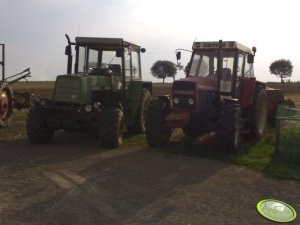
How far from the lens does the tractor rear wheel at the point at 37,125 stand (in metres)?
10.3

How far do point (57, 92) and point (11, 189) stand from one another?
4283 millimetres

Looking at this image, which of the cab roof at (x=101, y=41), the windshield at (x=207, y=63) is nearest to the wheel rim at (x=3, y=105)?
the cab roof at (x=101, y=41)

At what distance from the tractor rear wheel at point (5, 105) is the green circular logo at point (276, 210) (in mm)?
8704

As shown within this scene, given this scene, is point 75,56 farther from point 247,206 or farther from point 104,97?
point 247,206

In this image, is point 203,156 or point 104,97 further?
point 104,97

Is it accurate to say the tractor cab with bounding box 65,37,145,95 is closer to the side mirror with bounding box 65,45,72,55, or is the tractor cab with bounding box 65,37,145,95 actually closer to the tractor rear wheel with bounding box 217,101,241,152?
the side mirror with bounding box 65,45,72,55

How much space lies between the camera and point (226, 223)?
18.0 ft

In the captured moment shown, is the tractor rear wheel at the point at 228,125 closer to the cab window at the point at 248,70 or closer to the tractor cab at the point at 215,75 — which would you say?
the tractor cab at the point at 215,75

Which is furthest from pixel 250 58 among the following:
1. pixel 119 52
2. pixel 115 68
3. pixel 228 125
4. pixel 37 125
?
pixel 37 125

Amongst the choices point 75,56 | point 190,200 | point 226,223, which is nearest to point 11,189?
point 190,200

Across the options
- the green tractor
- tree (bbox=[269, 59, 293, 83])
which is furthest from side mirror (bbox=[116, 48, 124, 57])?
tree (bbox=[269, 59, 293, 83])

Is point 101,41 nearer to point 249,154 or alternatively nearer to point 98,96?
point 98,96

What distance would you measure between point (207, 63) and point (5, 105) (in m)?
6.12

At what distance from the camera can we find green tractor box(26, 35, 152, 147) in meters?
10.3
